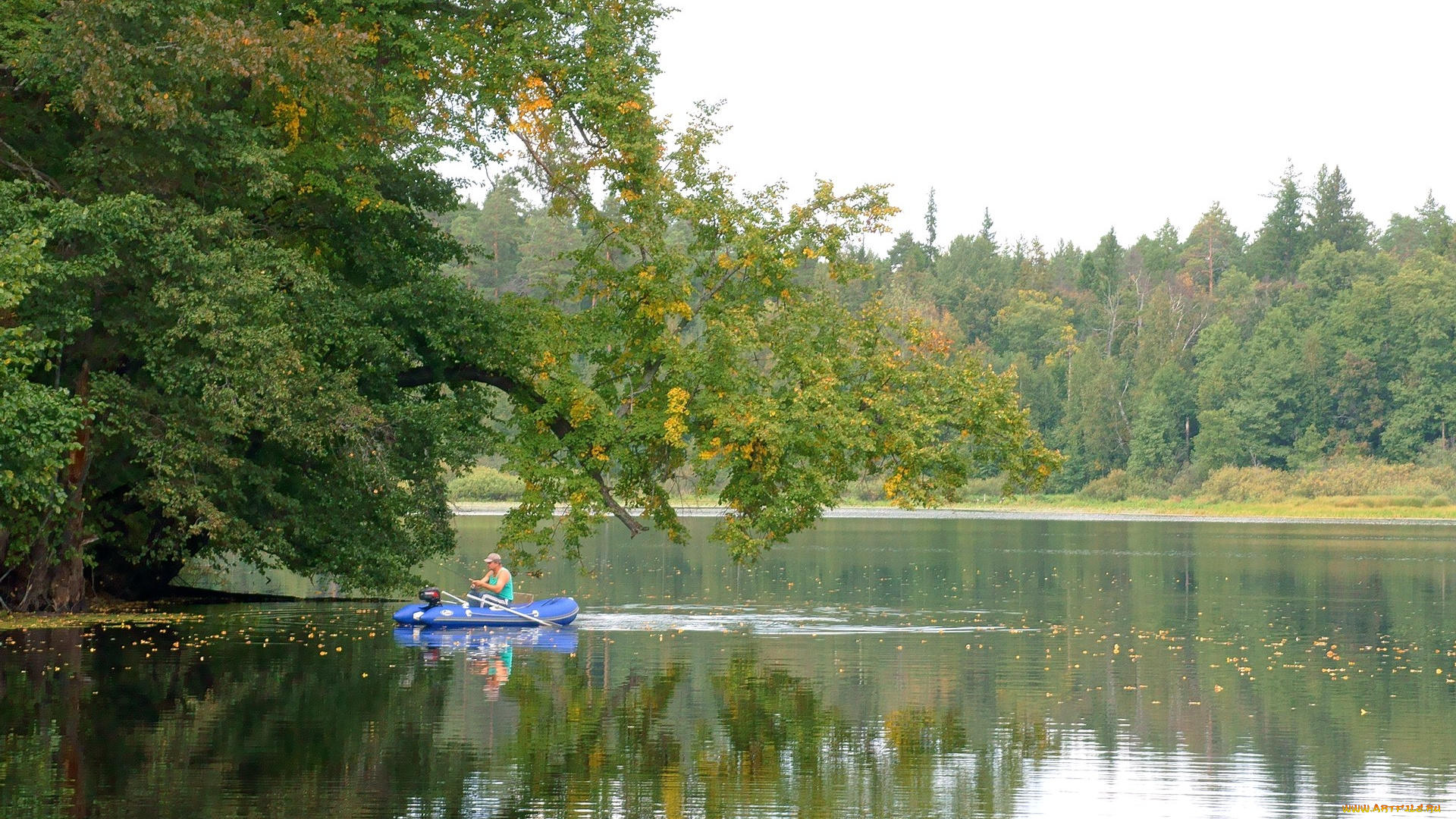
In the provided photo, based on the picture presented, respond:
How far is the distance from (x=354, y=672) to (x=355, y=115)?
11922mm

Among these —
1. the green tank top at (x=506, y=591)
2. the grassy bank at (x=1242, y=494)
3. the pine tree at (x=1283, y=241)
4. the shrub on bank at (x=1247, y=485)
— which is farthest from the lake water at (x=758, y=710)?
the pine tree at (x=1283, y=241)

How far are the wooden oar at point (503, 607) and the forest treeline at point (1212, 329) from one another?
63.9 m

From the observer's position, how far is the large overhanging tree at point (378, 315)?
88.4 feet

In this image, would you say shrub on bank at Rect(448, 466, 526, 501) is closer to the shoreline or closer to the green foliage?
the shoreline

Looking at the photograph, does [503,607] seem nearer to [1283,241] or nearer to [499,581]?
[499,581]

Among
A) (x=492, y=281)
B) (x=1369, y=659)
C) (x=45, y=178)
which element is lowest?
(x=1369, y=659)

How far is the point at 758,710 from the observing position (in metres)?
19.6

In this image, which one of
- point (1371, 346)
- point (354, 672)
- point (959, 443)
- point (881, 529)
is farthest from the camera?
point (1371, 346)

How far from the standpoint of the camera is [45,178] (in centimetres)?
2806

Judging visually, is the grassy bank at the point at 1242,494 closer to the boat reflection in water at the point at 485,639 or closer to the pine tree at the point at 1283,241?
the pine tree at the point at 1283,241

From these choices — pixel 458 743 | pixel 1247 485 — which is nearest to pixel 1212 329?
pixel 1247 485

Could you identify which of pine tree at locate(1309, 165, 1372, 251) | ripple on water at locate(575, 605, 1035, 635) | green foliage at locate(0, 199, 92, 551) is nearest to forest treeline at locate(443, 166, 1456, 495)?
pine tree at locate(1309, 165, 1372, 251)

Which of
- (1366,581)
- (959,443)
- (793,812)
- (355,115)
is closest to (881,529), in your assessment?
(1366,581)

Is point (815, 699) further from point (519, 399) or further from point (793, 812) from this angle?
point (519, 399)
